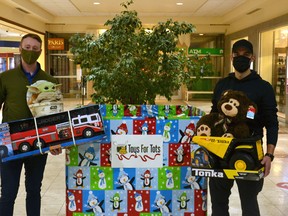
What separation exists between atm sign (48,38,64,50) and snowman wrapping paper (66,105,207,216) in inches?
523

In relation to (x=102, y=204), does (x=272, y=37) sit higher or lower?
higher

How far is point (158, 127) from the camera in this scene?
233 cm

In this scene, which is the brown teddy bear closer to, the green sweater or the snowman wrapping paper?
the snowman wrapping paper

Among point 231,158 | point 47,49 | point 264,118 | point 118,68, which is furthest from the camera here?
point 47,49

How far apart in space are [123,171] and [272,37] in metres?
9.81

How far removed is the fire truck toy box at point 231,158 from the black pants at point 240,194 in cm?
12

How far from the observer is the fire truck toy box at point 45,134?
215cm

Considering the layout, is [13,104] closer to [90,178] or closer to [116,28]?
[90,178]

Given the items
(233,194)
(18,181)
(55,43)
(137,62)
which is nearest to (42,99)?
(18,181)

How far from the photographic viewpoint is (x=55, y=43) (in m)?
15.2

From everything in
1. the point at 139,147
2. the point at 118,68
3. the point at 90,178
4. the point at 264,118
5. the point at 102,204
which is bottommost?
the point at 102,204

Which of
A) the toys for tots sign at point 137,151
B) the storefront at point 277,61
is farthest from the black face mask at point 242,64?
the storefront at point 277,61

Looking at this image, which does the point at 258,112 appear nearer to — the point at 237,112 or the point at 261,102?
the point at 261,102

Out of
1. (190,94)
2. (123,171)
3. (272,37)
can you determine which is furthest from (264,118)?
(190,94)
